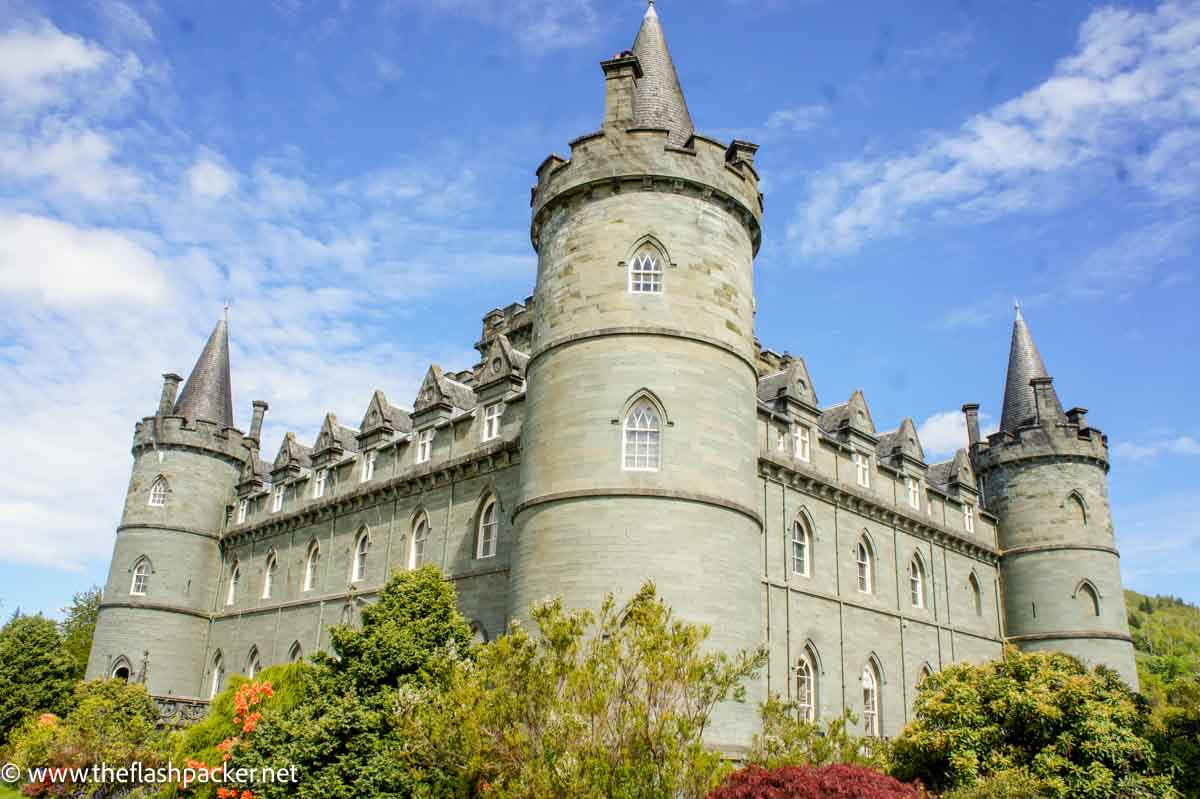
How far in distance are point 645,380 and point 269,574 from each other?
21.7 meters

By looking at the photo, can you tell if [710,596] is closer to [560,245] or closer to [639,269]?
[639,269]

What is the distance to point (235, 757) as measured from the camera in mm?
17516

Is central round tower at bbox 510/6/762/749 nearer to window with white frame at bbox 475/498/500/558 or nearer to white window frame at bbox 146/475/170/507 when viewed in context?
window with white frame at bbox 475/498/500/558

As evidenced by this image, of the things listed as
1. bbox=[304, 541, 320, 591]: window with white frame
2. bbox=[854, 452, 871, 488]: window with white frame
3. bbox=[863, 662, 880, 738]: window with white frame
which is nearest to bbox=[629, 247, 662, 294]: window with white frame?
bbox=[854, 452, 871, 488]: window with white frame

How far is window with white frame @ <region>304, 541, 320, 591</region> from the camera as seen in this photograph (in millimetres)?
32875

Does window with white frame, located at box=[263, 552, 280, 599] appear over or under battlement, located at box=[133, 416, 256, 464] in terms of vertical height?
under

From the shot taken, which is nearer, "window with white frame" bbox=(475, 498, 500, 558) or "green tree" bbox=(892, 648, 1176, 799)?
"green tree" bbox=(892, 648, 1176, 799)

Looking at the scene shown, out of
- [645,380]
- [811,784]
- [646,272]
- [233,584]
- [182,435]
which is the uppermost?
[182,435]

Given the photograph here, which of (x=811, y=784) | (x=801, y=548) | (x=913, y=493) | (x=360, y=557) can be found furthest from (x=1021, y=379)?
(x=811, y=784)

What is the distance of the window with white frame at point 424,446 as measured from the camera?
29.0 m

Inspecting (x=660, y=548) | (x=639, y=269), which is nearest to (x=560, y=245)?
(x=639, y=269)

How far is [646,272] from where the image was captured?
67.1 feet

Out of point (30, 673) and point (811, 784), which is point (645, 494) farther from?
point (30, 673)

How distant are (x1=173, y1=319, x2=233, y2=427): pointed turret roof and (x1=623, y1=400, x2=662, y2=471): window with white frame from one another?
25.1m
